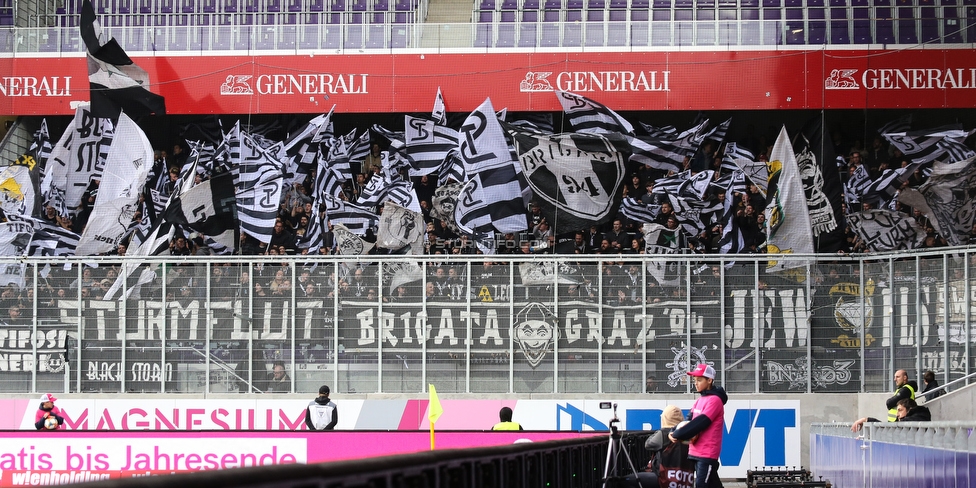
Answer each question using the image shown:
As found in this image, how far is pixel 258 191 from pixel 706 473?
617 inches

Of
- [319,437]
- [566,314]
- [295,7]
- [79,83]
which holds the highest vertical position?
[295,7]

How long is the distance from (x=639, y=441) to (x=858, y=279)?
729 centimetres

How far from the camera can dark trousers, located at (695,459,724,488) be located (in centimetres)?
968

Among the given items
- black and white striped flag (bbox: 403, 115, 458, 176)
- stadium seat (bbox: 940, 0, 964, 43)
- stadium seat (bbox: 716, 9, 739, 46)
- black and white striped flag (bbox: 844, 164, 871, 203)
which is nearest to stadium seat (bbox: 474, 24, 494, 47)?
black and white striped flag (bbox: 403, 115, 458, 176)

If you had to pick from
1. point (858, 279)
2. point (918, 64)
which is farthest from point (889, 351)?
point (918, 64)

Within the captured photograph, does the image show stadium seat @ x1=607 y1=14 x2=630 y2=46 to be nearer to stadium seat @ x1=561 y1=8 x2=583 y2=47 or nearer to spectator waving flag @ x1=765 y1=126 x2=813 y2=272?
stadium seat @ x1=561 y1=8 x2=583 y2=47

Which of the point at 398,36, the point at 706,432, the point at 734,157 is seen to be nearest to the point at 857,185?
the point at 734,157

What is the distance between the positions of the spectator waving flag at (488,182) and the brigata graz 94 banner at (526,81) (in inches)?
246

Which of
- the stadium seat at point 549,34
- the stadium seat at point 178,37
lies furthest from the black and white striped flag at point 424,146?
the stadium seat at point 178,37

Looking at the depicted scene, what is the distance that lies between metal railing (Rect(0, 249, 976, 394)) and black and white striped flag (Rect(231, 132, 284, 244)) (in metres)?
4.36

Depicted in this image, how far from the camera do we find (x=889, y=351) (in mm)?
18609

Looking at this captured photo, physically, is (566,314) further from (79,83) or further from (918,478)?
(79,83)

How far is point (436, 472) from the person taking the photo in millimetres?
5035

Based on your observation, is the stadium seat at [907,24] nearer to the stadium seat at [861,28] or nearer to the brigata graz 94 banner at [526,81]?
the brigata graz 94 banner at [526,81]
